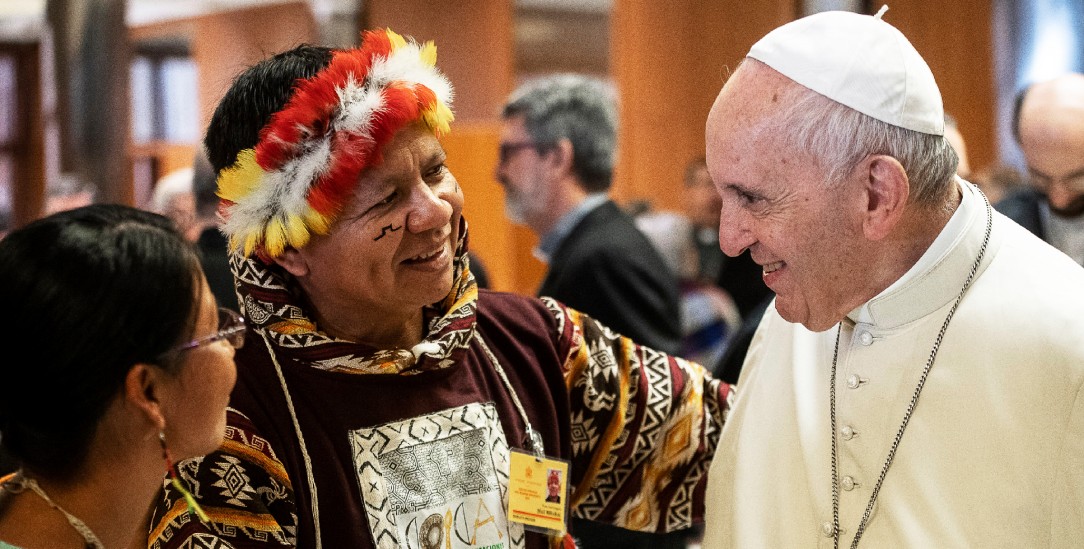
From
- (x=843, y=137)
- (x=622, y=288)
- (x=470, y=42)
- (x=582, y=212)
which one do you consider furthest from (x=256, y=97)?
A: (x=470, y=42)

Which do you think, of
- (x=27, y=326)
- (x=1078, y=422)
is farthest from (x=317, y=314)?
(x=1078, y=422)

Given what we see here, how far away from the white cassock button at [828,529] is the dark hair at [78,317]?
3.71 feet

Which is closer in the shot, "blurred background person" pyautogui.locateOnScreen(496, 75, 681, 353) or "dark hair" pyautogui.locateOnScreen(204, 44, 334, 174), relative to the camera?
"dark hair" pyautogui.locateOnScreen(204, 44, 334, 174)

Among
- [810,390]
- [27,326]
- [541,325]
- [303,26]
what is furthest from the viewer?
[303,26]

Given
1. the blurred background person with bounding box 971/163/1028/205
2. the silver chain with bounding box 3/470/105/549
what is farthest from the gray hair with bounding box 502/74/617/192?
the silver chain with bounding box 3/470/105/549

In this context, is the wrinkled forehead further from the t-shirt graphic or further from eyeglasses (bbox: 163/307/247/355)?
eyeglasses (bbox: 163/307/247/355)

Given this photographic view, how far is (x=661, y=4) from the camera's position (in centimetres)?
864

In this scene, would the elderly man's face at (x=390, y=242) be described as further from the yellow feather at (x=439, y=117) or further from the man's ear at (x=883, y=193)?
the man's ear at (x=883, y=193)

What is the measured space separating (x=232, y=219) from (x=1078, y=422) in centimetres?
139

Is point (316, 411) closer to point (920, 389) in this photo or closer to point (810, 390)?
point (810, 390)

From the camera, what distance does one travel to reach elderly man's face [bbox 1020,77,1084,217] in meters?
3.52

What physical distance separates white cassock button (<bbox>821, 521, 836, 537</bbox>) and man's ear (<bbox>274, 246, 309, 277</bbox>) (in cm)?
101

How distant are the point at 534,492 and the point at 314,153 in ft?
2.34

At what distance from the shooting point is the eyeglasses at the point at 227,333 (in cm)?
162
